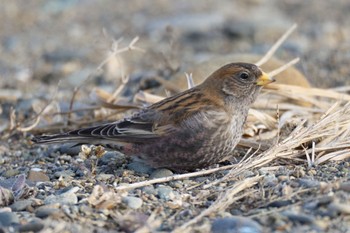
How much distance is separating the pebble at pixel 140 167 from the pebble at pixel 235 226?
150cm

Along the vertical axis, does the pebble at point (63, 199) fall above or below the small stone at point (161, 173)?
above

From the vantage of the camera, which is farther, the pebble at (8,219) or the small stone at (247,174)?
the small stone at (247,174)

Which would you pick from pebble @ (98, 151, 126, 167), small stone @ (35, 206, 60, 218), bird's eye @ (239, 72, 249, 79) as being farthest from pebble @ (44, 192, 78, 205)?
bird's eye @ (239, 72, 249, 79)

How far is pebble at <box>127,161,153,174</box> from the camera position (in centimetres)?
573

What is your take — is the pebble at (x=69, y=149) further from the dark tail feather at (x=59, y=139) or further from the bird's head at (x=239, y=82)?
the bird's head at (x=239, y=82)

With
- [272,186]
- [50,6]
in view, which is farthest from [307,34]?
[272,186]

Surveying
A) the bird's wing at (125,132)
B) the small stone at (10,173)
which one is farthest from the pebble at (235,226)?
the small stone at (10,173)

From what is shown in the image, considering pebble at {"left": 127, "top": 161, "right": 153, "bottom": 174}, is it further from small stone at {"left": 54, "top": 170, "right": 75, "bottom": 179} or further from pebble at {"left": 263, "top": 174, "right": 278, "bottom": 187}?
pebble at {"left": 263, "top": 174, "right": 278, "bottom": 187}

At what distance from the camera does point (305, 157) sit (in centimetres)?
572

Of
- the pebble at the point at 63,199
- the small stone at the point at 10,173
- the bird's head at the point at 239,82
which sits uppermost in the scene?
the bird's head at the point at 239,82

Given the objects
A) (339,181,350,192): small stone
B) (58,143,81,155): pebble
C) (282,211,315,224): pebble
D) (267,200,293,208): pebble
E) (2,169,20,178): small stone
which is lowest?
(58,143,81,155): pebble

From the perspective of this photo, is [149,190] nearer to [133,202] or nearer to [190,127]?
[133,202]

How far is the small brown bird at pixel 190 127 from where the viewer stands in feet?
18.2

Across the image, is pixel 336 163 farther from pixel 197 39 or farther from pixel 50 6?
pixel 50 6
